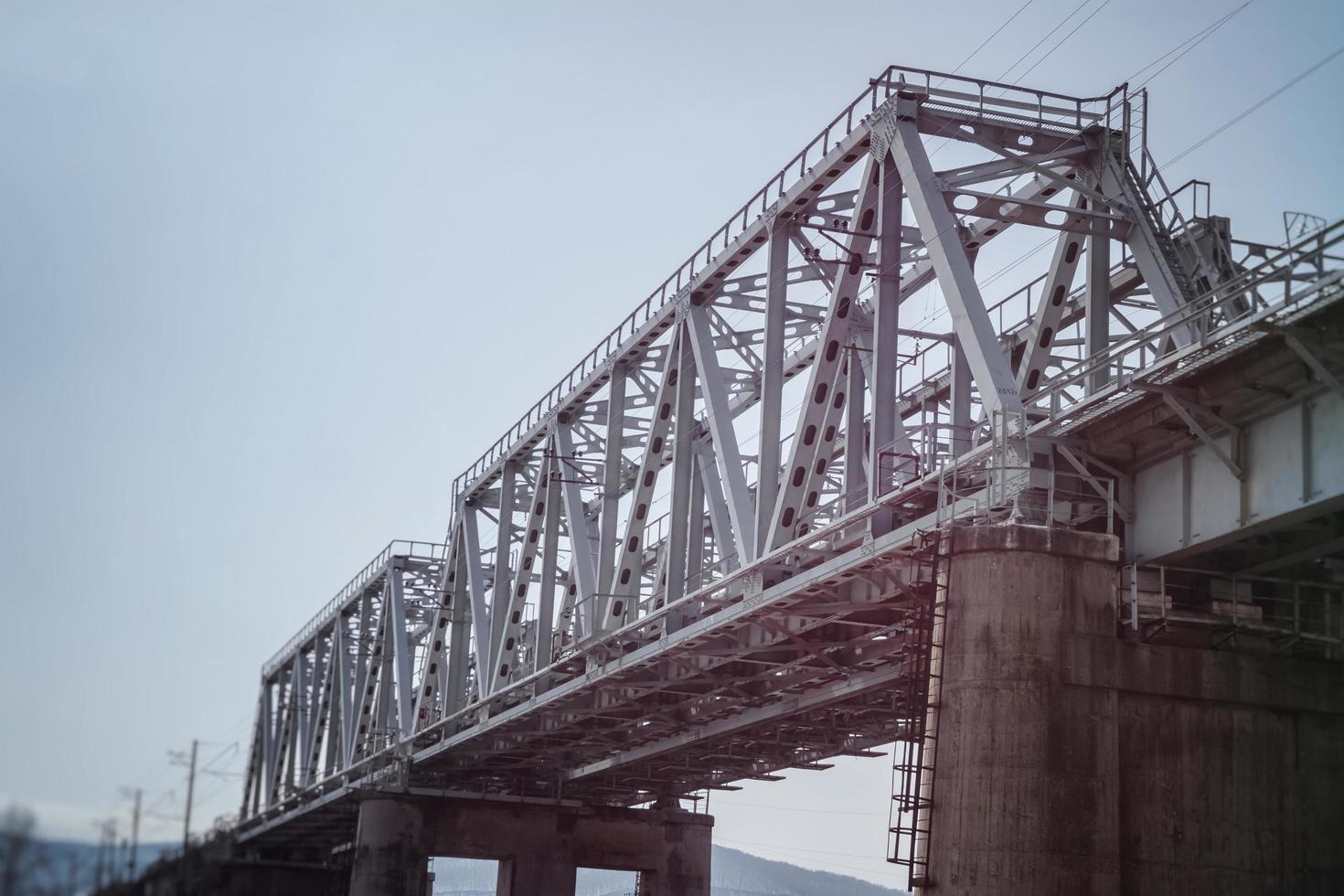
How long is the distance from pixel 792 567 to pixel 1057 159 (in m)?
10.6

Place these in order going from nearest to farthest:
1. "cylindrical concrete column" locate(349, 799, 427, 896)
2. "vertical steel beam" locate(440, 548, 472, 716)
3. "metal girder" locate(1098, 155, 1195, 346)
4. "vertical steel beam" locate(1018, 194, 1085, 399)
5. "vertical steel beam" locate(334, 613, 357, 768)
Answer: "metal girder" locate(1098, 155, 1195, 346) → "vertical steel beam" locate(1018, 194, 1085, 399) → "vertical steel beam" locate(440, 548, 472, 716) → "cylindrical concrete column" locate(349, 799, 427, 896) → "vertical steel beam" locate(334, 613, 357, 768)

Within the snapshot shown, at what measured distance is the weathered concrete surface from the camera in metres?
28.0

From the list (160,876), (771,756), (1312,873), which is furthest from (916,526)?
(771,756)

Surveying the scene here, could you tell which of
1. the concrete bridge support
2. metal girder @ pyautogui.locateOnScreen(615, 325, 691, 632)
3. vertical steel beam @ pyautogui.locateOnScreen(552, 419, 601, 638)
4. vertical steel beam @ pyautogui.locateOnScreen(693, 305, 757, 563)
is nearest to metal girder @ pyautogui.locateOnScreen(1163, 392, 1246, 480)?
vertical steel beam @ pyautogui.locateOnScreen(693, 305, 757, 563)

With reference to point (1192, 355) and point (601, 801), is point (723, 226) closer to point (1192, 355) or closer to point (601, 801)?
point (1192, 355)

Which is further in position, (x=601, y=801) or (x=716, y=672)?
(x=601, y=801)

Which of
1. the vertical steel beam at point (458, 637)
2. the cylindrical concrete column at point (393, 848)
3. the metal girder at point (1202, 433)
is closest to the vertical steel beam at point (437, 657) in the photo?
the vertical steel beam at point (458, 637)

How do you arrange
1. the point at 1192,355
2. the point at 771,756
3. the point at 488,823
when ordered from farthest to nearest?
1. the point at 488,823
2. the point at 771,756
3. the point at 1192,355

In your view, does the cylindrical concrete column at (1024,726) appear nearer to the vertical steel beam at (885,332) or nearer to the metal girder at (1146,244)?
the vertical steel beam at (885,332)

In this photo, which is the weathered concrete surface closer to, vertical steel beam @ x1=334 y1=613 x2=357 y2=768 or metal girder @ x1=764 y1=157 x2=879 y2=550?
metal girder @ x1=764 y1=157 x2=879 y2=550

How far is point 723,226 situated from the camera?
4775 centimetres

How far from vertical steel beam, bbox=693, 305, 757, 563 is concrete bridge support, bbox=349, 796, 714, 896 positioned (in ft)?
104

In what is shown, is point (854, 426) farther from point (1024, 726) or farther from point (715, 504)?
point (1024, 726)

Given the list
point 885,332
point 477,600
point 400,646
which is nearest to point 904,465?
point 885,332
